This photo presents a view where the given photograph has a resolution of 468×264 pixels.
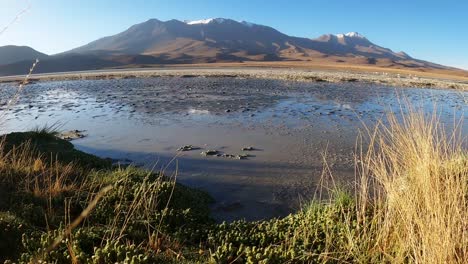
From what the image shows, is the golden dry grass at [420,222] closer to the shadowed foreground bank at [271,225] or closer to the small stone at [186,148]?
the shadowed foreground bank at [271,225]

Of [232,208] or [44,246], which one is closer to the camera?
[44,246]

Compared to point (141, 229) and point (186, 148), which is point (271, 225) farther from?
point (186, 148)

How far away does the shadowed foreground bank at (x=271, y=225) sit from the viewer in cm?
385

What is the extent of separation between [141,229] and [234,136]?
7668mm

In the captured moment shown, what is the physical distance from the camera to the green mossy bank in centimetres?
412

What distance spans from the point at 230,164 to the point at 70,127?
7851mm

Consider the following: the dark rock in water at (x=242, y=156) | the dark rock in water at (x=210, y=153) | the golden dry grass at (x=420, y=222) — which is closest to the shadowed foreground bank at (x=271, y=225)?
the golden dry grass at (x=420, y=222)

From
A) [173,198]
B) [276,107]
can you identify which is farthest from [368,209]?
[276,107]

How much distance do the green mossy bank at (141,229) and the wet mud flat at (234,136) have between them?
2.93ft

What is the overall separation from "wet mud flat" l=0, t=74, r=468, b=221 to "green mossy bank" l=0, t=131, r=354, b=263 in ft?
2.93

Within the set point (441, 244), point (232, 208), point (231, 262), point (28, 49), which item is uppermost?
point (28, 49)

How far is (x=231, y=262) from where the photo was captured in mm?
4055

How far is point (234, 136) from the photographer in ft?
41.7

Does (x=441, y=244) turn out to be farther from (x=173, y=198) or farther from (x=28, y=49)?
(x=28, y=49)
